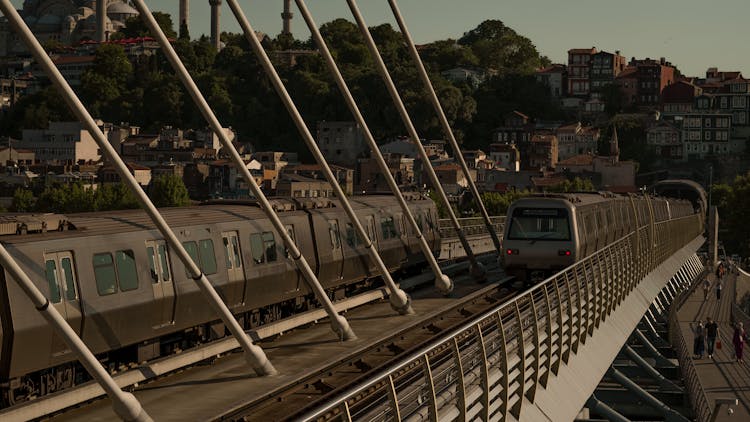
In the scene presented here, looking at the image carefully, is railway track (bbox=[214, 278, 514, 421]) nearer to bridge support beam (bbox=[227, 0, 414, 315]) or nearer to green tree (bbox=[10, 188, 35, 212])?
bridge support beam (bbox=[227, 0, 414, 315])

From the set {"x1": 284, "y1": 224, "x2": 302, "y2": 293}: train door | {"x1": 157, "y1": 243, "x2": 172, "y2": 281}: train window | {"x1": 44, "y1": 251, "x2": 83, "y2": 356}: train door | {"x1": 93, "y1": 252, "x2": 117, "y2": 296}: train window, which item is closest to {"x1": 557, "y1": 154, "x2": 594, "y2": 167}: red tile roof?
{"x1": 284, "y1": 224, "x2": 302, "y2": 293}: train door

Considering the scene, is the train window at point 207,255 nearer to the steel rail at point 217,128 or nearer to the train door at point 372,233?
the steel rail at point 217,128

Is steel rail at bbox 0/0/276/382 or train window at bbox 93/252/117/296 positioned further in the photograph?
train window at bbox 93/252/117/296

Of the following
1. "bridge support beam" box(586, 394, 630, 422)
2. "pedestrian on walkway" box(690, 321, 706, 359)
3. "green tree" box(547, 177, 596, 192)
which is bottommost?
"pedestrian on walkway" box(690, 321, 706, 359)

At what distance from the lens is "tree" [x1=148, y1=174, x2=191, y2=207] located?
457ft

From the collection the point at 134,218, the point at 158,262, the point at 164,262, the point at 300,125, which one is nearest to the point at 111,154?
the point at 158,262

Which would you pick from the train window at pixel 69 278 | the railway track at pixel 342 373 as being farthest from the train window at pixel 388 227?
the train window at pixel 69 278

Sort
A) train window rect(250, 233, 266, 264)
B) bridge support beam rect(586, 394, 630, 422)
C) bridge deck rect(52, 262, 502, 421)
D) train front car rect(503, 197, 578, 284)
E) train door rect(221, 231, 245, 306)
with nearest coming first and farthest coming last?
1. bridge deck rect(52, 262, 502, 421)
2. train door rect(221, 231, 245, 306)
3. train window rect(250, 233, 266, 264)
4. bridge support beam rect(586, 394, 630, 422)
5. train front car rect(503, 197, 578, 284)

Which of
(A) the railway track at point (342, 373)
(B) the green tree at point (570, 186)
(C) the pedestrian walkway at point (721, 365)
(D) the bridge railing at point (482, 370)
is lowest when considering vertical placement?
(C) the pedestrian walkway at point (721, 365)

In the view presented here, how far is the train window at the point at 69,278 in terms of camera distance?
16359 mm

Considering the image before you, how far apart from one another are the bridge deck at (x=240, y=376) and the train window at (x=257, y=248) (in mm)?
1495

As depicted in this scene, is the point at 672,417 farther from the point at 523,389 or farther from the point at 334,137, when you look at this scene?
the point at 334,137

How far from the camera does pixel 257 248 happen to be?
23.3m

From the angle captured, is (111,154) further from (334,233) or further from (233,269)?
(334,233)
